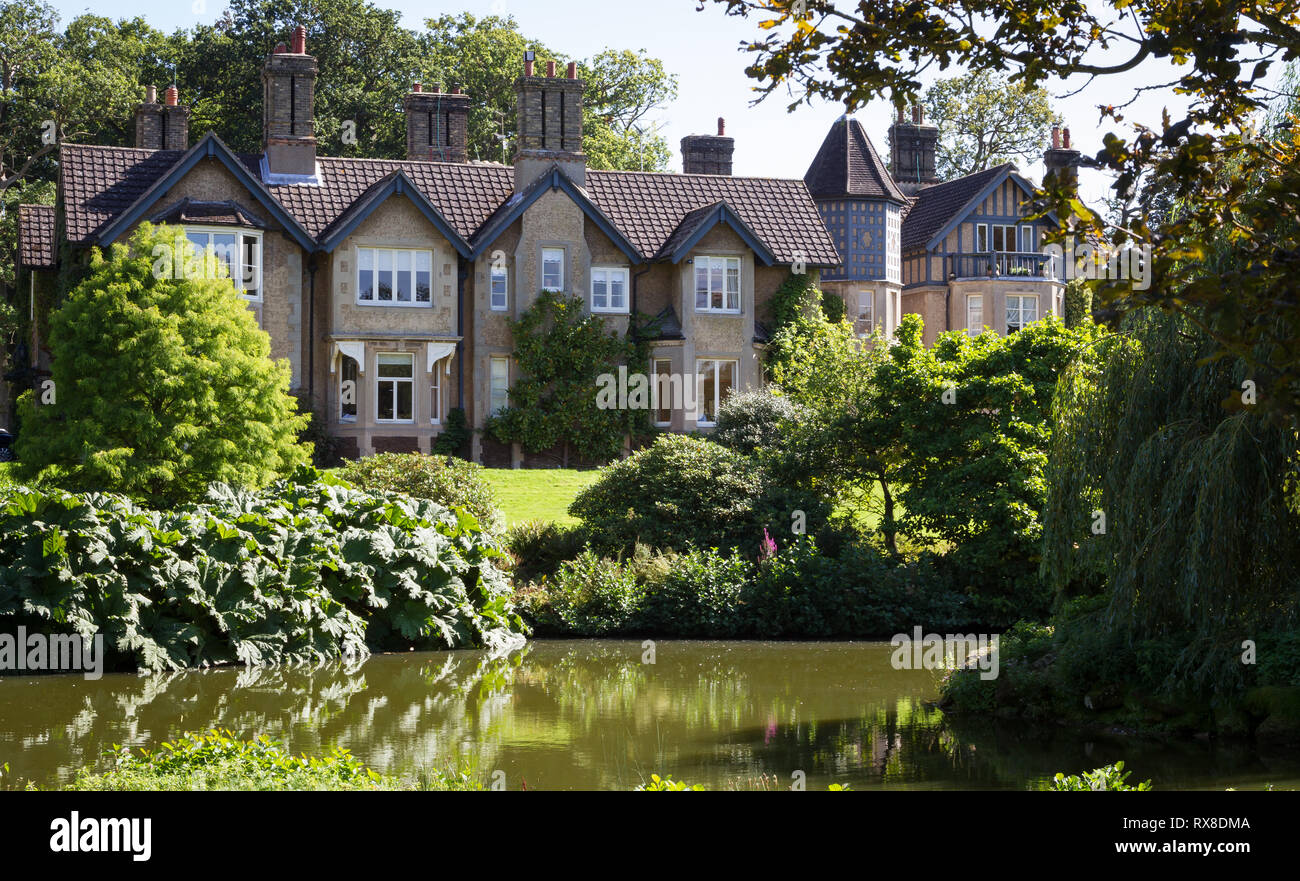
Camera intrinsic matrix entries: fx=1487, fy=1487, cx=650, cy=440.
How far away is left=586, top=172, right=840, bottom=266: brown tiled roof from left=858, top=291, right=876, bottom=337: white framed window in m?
5.04

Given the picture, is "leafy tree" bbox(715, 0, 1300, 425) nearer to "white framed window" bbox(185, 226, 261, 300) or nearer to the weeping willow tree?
the weeping willow tree

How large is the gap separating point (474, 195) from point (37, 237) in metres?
11.7

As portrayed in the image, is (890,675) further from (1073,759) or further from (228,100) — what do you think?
(228,100)

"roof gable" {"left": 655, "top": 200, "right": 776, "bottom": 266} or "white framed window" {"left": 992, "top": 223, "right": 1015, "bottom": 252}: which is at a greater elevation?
"white framed window" {"left": 992, "top": 223, "right": 1015, "bottom": 252}

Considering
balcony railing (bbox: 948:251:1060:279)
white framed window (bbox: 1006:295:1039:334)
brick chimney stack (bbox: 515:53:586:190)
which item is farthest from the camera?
white framed window (bbox: 1006:295:1039:334)

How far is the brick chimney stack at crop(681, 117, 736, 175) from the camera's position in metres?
43.8

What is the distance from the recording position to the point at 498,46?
180 feet

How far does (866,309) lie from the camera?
4484 cm

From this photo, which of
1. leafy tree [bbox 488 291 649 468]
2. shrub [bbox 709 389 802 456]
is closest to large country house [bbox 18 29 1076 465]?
leafy tree [bbox 488 291 649 468]

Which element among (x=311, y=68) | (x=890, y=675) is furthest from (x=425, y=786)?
(x=311, y=68)

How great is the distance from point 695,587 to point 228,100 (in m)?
36.6

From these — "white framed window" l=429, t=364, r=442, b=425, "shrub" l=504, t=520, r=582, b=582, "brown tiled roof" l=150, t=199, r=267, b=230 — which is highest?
"brown tiled roof" l=150, t=199, r=267, b=230

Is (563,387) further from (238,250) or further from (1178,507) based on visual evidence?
(1178,507)
